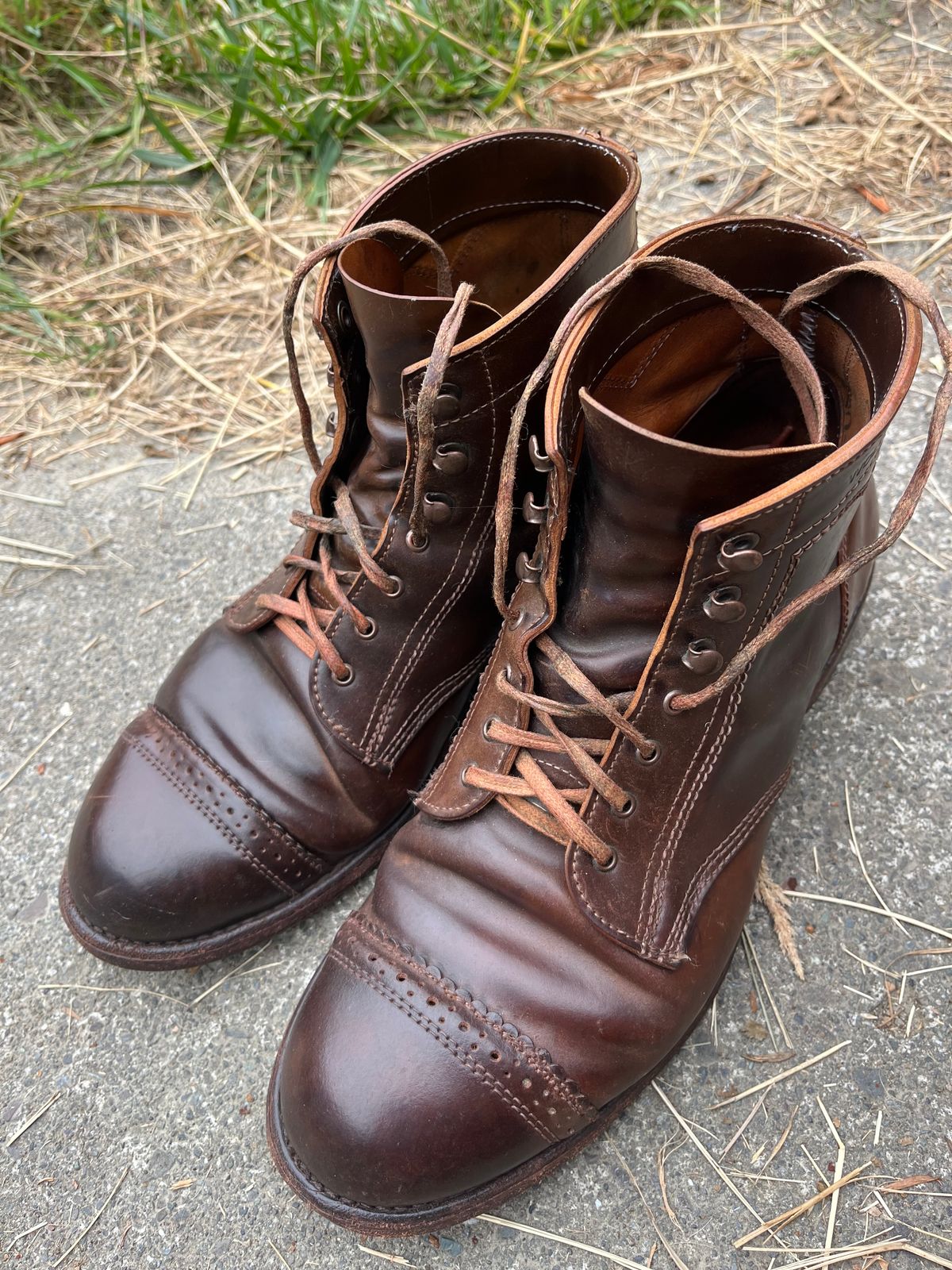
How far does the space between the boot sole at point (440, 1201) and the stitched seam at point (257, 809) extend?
0.34 meters

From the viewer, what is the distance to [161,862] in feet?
4.01

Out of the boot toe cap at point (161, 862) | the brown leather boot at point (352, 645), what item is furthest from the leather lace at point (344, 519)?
the boot toe cap at point (161, 862)

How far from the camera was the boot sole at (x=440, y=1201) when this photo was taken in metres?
Answer: 1.02

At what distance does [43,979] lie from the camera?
1365 mm

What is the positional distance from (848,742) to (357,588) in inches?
32.4

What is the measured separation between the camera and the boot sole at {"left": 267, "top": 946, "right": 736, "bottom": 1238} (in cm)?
102

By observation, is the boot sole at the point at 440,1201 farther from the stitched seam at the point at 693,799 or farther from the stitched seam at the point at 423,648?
the stitched seam at the point at 423,648

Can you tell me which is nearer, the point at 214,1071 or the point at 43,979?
the point at 214,1071

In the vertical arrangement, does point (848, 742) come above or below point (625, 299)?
below

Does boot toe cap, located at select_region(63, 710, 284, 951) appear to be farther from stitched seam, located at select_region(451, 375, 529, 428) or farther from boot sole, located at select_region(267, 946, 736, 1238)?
stitched seam, located at select_region(451, 375, 529, 428)

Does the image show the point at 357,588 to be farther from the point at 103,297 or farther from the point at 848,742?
the point at 103,297

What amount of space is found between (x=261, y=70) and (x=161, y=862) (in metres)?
2.42

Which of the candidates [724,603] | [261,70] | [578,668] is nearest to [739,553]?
[724,603]

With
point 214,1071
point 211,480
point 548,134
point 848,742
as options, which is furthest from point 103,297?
point 848,742
